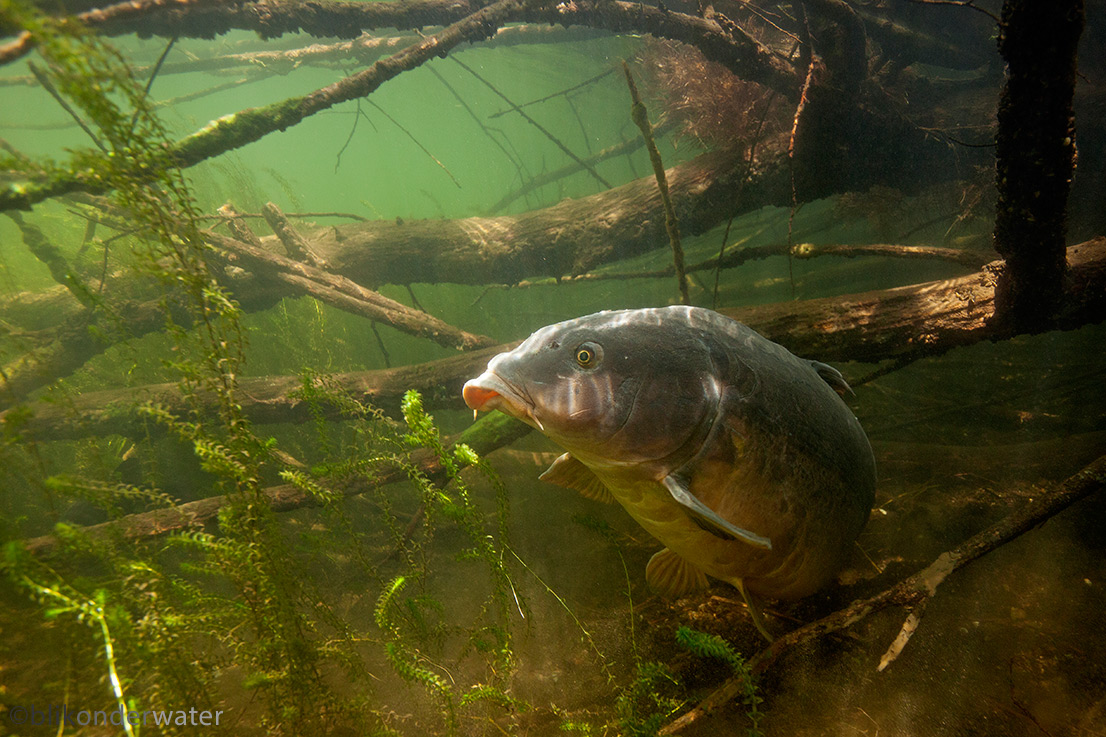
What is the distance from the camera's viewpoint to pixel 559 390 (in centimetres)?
205

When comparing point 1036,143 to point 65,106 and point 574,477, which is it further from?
point 65,106

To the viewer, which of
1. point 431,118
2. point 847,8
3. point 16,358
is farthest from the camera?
point 431,118

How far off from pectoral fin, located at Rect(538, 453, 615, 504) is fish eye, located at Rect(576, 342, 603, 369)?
0.83 metres

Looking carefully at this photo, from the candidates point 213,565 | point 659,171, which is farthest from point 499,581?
point 659,171

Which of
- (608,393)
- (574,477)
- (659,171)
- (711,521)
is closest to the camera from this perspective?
(711,521)

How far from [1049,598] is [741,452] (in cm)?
262

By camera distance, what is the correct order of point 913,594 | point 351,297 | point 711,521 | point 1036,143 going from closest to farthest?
1. point 711,521
2. point 913,594
3. point 1036,143
4. point 351,297

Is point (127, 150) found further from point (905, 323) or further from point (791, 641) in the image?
point (905, 323)

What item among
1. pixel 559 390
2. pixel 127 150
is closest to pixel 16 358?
pixel 127 150

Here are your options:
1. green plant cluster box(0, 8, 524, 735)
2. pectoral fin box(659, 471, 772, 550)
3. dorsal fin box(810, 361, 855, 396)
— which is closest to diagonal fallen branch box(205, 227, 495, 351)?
green plant cluster box(0, 8, 524, 735)

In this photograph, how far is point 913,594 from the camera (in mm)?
2344

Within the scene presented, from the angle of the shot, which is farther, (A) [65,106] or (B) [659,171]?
(B) [659,171]

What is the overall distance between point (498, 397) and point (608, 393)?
563mm

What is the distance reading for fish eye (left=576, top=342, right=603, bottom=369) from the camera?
6.99ft
